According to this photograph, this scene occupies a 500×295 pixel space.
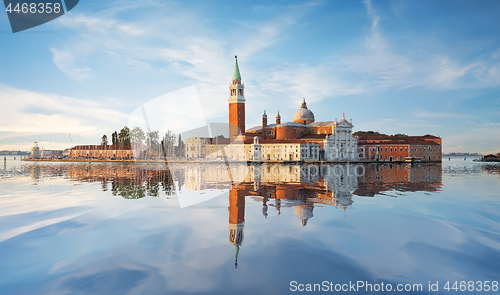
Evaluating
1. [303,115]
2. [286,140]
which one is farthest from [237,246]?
[303,115]

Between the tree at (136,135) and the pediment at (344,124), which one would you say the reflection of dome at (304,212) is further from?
Result: the tree at (136,135)

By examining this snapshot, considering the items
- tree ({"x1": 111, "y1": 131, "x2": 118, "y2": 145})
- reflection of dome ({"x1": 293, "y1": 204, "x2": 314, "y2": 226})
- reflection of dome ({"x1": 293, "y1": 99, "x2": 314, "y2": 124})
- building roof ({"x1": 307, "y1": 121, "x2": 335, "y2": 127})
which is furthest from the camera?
tree ({"x1": 111, "y1": 131, "x2": 118, "y2": 145})

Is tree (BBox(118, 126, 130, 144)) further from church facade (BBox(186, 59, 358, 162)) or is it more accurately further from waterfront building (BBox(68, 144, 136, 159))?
church facade (BBox(186, 59, 358, 162))

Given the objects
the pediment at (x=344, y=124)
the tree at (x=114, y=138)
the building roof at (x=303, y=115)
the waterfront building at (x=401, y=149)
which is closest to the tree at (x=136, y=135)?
the tree at (x=114, y=138)

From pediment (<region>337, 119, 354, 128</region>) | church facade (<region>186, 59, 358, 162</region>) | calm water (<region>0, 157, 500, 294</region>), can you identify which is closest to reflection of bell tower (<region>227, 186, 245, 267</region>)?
calm water (<region>0, 157, 500, 294</region>)

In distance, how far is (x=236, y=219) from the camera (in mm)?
13055

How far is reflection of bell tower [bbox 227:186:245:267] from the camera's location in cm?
1014

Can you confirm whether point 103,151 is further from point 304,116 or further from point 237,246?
point 237,246

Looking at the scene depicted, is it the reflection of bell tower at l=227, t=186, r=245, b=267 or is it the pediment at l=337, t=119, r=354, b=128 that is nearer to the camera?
the reflection of bell tower at l=227, t=186, r=245, b=267

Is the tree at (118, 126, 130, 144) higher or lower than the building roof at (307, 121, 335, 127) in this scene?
lower

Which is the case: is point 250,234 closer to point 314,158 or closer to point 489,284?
point 489,284

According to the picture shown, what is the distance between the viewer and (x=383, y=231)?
11.5m

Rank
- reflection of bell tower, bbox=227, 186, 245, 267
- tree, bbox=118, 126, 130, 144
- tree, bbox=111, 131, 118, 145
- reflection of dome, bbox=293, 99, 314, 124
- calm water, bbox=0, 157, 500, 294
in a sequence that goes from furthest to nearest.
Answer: tree, bbox=111, 131, 118, 145, tree, bbox=118, 126, 130, 144, reflection of dome, bbox=293, 99, 314, 124, reflection of bell tower, bbox=227, 186, 245, 267, calm water, bbox=0, 157, 500, 294

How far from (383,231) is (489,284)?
4.14m
